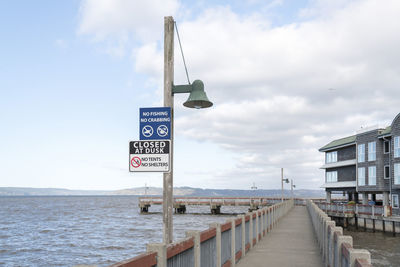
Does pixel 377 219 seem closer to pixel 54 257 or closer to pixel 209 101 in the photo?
pixel 54 257

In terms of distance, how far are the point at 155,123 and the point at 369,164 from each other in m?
46.6

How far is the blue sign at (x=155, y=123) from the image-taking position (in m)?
7.95

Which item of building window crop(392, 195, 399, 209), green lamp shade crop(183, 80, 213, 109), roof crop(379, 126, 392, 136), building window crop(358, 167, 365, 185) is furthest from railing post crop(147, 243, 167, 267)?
building window crop(358, 167, 365, 185)

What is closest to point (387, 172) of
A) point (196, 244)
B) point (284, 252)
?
point (284, 252)

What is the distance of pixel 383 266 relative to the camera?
24.8 metres

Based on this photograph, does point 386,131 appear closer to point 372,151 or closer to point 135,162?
point 372,151

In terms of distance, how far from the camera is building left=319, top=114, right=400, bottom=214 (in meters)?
43.3

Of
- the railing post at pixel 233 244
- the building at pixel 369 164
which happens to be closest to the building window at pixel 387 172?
the building at pixel 369 164

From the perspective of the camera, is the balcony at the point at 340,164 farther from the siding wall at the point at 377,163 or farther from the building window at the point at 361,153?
the siding wall at the point at 377,163

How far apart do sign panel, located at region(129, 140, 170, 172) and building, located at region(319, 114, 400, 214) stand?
40.1 metres

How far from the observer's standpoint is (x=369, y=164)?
49.3m

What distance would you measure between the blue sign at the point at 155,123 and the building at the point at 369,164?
39.9m

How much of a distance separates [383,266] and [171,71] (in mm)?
21799

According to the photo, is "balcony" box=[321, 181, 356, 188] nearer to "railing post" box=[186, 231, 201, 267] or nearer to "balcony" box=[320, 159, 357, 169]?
"balcony" box=[320, 159, 357, 169]
